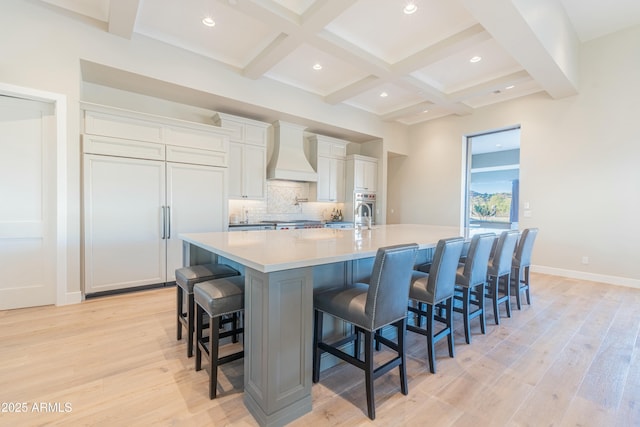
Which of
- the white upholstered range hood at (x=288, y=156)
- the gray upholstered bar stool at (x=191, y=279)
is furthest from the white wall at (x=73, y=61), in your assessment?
the gray upholstered bar stool at (x=191, y=279)

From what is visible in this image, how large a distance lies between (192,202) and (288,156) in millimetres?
2107

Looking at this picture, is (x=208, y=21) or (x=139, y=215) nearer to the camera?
(x=208, y=21)

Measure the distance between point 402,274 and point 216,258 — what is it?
170 cm

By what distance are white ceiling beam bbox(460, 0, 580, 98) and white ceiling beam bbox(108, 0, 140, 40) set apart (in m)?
3.27

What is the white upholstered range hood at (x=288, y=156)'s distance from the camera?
213 inches

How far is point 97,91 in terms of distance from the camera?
3896 mm

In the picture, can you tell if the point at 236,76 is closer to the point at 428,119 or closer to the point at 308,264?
the point at 308,264

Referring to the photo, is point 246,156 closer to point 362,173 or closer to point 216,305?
point 362,173

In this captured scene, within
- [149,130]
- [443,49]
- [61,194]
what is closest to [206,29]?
[149,130]

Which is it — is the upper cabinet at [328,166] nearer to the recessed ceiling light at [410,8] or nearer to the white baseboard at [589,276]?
the recessed ceiling light at [410,8]

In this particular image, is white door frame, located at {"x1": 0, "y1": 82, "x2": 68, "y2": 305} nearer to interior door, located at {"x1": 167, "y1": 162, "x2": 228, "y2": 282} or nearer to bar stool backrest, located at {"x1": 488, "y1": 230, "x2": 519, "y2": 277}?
interior door, located at {"x1": 167, "y1": 162, "x2": 228, "y2": 282}

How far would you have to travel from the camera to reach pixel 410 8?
3102 millimetres

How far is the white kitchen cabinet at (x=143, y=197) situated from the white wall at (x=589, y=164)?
544 centimetres

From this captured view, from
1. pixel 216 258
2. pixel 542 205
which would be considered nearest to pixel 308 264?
pixel 216 258
